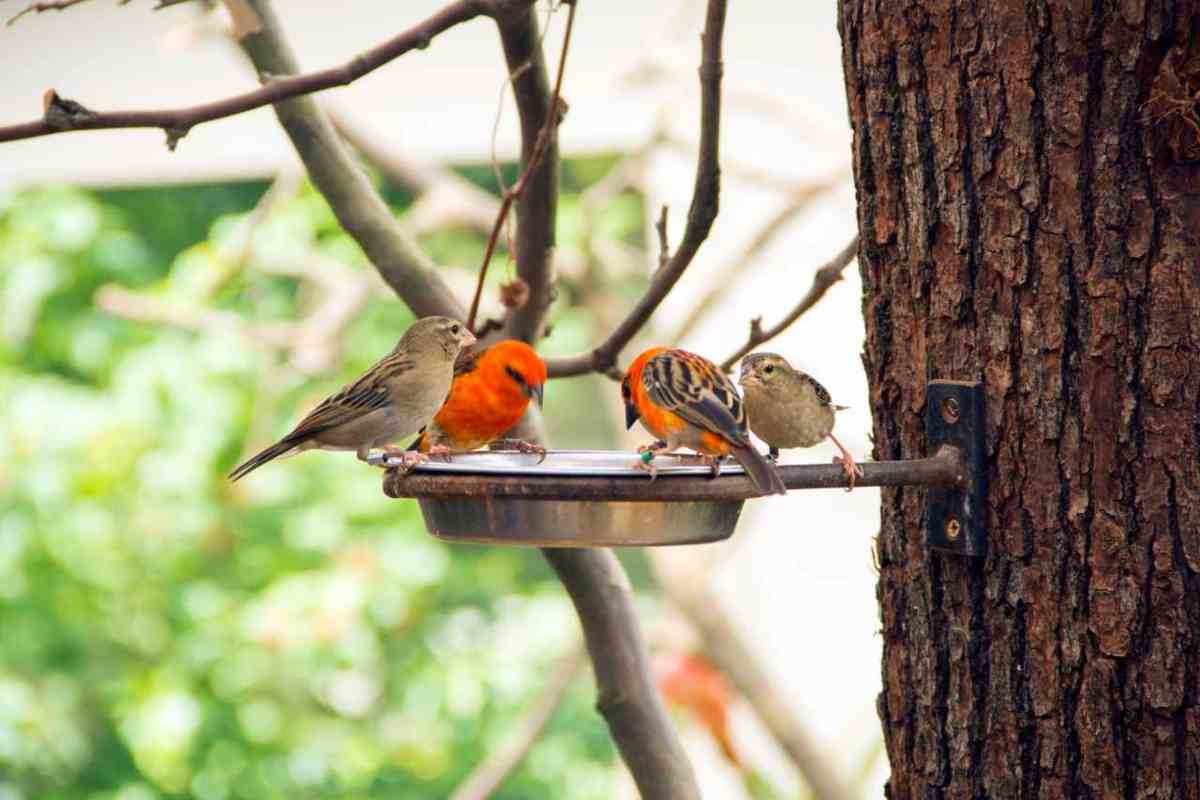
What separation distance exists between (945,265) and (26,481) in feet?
22.0

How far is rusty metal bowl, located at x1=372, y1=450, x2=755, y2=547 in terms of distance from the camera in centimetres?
191

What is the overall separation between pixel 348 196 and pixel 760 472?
4.89ft

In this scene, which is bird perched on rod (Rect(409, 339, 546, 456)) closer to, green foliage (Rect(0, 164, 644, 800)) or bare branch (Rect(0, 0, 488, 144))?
bare branch (Rect(0, 0, 488, 144))

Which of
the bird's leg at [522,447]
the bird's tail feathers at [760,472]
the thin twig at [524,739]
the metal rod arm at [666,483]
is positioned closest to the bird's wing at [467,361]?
the bird's leg at [522,447]

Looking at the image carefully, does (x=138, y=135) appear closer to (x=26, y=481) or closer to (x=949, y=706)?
(x=26, y=481)

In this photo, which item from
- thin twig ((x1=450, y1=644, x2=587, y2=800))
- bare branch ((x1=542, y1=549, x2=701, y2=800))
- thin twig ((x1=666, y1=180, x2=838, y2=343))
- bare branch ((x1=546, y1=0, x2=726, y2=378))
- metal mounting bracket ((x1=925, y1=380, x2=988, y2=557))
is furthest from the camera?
thin twig ((x1=666, y1=180, x2=838, y2=343))

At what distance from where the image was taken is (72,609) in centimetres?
842

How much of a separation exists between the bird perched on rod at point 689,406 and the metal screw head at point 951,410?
0.94 ft

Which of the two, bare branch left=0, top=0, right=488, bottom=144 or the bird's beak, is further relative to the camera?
the bird's beak

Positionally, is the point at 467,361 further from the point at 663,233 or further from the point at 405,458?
the point at 405,458

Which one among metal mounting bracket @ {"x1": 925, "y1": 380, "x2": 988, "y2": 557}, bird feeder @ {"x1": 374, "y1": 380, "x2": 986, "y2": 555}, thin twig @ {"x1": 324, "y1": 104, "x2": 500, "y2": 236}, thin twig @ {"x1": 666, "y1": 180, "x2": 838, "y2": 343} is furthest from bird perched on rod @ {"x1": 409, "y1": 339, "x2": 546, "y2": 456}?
thin twig @ {"x1": 324, "y1": 104, "x2": 500, "y2": 236}

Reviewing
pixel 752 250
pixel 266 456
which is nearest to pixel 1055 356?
pixel 266 456

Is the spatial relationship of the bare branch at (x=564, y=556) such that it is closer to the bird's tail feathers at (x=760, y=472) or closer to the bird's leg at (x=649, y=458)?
the bird's leg at (x=649, y=458)

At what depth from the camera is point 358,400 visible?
2.99 metres
